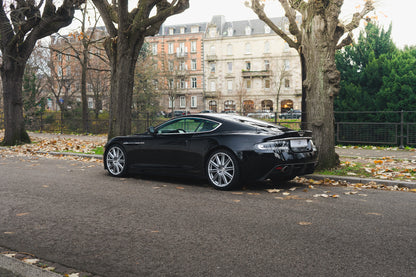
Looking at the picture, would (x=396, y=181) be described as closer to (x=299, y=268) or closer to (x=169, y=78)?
(x=299, y=268)

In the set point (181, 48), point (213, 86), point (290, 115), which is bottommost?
point (290, 115)

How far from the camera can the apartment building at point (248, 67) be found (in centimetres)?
6981

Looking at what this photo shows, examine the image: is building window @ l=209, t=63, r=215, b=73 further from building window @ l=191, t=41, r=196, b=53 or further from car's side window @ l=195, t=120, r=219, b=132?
car's side window @ l=195, t=120, r=219, b=132

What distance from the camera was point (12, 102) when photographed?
17500 millimetres

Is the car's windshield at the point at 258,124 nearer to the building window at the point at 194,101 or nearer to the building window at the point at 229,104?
the building window at the point at 229,104

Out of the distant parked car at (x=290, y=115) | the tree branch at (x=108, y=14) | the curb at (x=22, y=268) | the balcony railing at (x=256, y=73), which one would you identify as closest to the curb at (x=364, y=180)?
the curb at (x=22, y=268)

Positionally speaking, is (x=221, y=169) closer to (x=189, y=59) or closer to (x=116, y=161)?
(x=116, y=161)

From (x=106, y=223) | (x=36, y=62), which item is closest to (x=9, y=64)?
(x=106, y=223)

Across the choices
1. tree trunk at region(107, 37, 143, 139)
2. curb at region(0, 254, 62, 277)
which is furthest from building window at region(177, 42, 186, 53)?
curb at region(0, 254, 62, 277)

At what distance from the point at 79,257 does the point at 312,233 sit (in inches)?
99.0

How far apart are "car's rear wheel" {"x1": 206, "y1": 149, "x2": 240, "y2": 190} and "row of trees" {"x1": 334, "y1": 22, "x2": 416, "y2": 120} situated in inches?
419

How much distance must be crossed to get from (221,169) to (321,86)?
3537mm

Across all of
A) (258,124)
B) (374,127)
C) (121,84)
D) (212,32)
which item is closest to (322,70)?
(258,124)

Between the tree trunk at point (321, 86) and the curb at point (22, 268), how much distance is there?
7.18m
